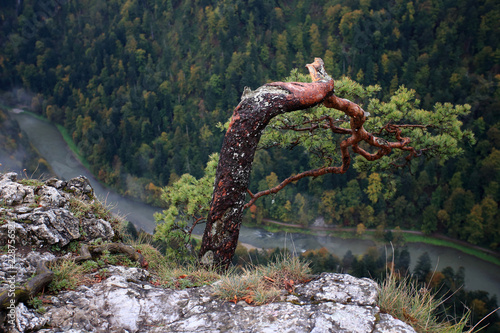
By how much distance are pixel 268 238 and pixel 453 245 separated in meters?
25.5

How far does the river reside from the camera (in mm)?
45291

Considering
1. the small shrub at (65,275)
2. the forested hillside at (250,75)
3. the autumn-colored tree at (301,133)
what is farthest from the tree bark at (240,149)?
the forested hillside at (250,75)

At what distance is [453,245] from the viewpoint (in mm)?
50438

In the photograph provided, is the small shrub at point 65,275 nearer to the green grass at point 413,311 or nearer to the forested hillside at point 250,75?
the green grass at point 413,311

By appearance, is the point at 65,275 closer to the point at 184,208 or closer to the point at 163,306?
the point at 163,306

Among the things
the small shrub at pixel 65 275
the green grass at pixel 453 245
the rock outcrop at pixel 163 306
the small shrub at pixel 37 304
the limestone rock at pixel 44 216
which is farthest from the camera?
the green grass at pixel 453 245

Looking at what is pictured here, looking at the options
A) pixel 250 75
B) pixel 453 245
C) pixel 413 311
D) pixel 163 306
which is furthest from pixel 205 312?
pixel 250 75

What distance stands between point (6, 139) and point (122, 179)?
2022 cm

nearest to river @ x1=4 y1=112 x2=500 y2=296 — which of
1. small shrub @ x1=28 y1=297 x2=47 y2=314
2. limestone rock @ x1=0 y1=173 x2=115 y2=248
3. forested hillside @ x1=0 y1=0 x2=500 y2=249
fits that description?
forested hillside @ x1=0 y1=0 x2=500 y2=249

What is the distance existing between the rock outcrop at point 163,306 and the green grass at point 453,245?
53.2 metres

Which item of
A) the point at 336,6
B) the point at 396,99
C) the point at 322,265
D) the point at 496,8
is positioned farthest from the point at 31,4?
the point at 396,99

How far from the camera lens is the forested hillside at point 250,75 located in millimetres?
56281

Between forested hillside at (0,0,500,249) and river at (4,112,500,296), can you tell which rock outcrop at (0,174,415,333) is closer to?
river at (4,112,500,296)

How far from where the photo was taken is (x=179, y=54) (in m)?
79.2
